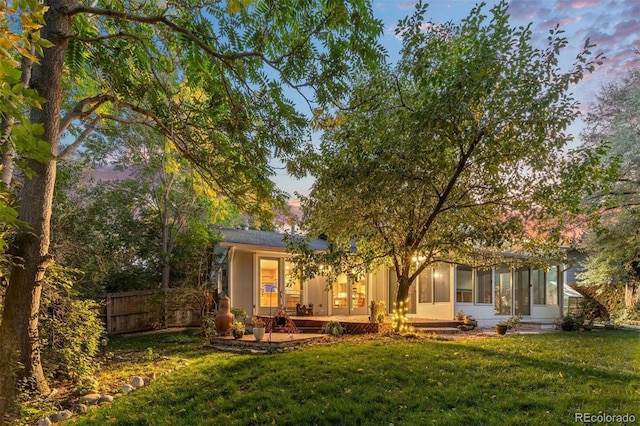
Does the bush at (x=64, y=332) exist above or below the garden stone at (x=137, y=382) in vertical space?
above

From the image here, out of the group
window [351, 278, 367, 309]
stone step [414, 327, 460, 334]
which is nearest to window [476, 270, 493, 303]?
stone step [414, 327, 460, 334]

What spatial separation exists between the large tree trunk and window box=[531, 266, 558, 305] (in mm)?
16035

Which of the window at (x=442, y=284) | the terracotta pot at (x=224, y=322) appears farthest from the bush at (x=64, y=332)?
the window at (x=442, y=284)

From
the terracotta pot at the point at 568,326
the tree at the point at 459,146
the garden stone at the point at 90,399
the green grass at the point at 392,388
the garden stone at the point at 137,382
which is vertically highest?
the tree at the point at 459,146

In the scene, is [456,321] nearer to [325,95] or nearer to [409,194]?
[409,194]

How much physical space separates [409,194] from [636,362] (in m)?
5.00

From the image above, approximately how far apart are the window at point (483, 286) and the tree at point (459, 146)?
16.4 ft

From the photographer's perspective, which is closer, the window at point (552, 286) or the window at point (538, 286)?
the window at point (538, 286)

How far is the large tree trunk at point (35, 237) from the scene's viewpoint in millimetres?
5449

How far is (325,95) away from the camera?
5406 mm

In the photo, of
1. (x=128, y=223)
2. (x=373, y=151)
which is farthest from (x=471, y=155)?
(x=128, y=223)

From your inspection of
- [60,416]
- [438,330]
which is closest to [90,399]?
[60,416]

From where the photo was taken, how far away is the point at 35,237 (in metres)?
5.60

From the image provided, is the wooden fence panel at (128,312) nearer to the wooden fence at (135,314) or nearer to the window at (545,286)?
the wooden fence at (135,314)
